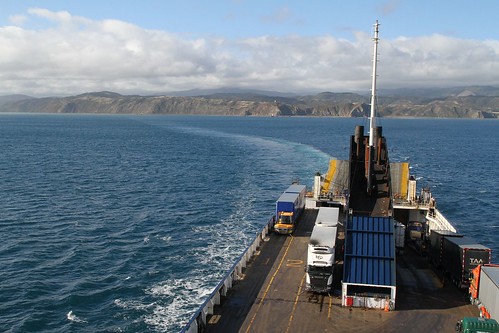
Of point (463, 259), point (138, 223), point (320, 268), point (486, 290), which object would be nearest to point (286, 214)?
point (320, 268)

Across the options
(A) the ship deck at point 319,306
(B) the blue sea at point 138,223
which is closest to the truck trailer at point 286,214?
(B) the blue sea at point 138,223

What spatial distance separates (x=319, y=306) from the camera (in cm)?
3105

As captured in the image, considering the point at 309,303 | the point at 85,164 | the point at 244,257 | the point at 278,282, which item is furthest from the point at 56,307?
the point at 85,164

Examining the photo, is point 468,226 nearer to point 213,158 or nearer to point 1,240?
point 1,240

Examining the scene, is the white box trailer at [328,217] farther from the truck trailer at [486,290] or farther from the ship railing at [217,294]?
the truck trailer at [486,290]

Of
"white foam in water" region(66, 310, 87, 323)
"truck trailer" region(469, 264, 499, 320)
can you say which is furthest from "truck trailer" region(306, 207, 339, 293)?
"white foam in water" region(66, 310, 87, 323)

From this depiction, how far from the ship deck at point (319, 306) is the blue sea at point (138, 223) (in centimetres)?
805

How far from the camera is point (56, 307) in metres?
40.2

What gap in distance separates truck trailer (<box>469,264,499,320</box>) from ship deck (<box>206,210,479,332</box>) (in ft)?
2.68

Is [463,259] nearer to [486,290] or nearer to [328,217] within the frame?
[486,290]

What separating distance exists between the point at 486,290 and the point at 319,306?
34.5ft

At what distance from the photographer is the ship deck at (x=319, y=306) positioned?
2847cm

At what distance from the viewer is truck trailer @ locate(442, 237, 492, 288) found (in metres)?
33.4

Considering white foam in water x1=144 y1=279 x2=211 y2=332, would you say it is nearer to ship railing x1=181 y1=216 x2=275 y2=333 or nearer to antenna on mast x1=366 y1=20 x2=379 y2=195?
ship railing x1=181 y1=216 x2=275 y2=333
